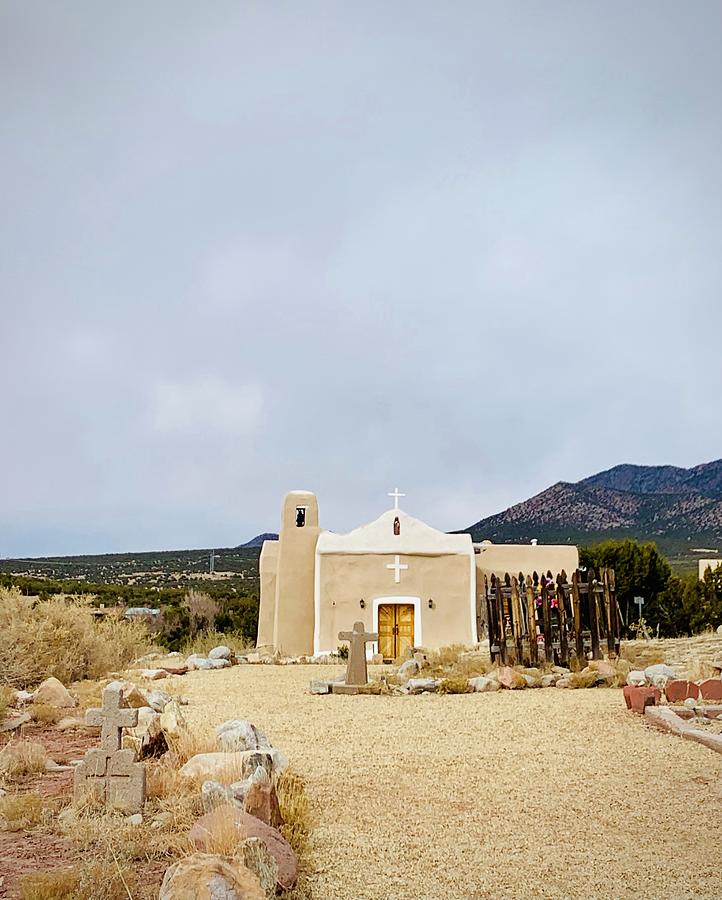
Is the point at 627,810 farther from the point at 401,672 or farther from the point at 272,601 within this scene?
the point at 272,601

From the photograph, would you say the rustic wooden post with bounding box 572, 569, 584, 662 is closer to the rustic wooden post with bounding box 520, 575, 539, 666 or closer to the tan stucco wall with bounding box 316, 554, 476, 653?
the rustic wooden post with bounding box 520, 575, 539, 666

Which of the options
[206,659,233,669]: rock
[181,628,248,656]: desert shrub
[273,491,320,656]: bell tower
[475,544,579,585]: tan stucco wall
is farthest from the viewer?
[475,544,579,585]: tan stucco wall

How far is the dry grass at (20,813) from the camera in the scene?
18.5 feet

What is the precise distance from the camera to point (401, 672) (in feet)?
53.9

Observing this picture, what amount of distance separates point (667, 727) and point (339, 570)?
14.8m

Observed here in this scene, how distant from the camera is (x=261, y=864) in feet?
14.5

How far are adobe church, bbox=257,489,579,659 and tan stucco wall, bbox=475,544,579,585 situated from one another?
0.03 metres

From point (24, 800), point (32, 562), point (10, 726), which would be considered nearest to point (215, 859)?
point (24, 800)

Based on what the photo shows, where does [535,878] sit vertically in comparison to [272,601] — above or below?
below

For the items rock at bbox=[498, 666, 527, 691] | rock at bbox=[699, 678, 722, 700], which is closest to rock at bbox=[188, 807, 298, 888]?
rock at bbox=[699, 678, 722, 700]

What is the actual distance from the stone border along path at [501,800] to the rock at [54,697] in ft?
5.43

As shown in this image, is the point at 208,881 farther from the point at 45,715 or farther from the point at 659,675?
the point at 659,675

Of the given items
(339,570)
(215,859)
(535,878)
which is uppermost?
(339,570)

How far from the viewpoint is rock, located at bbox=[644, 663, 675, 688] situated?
42.1 ft
